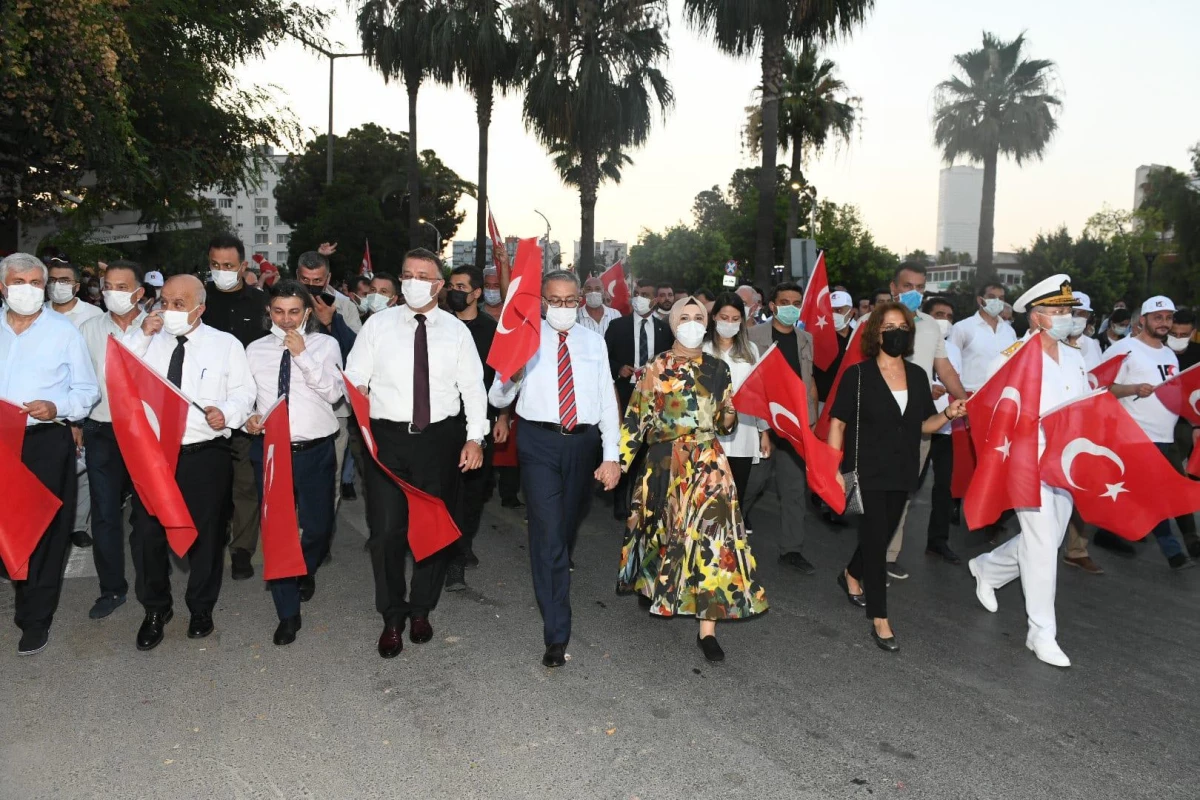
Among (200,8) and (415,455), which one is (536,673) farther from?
(200,8)

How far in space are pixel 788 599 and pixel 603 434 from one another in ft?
6.14

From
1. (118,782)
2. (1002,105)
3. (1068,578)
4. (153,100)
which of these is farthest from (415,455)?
(1002,105)

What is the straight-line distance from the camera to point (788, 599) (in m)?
6.07

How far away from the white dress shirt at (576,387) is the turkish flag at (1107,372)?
433 centimetres

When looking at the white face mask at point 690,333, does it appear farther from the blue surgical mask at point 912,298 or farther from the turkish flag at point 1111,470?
the blue surgical mask at point 912,298

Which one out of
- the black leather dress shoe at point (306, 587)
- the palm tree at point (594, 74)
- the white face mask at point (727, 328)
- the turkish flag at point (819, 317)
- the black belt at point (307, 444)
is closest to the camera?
the black belt at point (307, 444)

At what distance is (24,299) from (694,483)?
3706mm

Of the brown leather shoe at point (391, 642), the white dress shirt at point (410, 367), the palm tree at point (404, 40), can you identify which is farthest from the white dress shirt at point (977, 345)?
the palm tree at point (404, 40)

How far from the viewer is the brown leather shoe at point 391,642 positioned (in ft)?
16.1

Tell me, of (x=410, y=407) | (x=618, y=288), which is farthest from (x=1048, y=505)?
(x=618, y=288)

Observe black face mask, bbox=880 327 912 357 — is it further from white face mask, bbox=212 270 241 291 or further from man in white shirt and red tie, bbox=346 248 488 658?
white face mask, bbox=212 270 241 291

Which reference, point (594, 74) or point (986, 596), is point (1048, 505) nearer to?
point (986, 596)

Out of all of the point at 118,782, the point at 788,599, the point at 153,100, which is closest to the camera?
the point at 118,782

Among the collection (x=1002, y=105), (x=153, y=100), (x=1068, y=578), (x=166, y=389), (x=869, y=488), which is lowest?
(x=1068, y=578)
